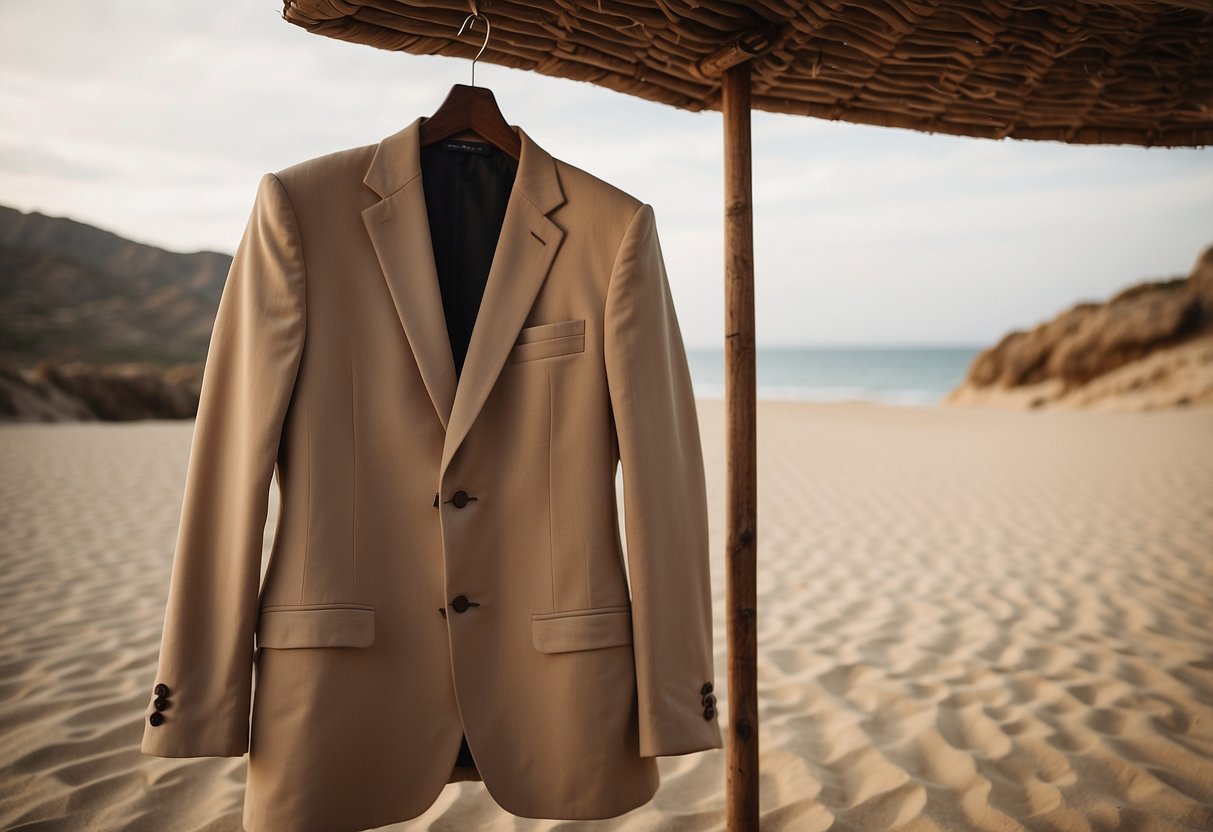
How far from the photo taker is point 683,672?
141 centimetres

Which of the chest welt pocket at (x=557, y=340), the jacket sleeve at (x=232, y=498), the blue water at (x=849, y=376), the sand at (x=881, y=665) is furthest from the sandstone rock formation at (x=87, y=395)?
the blue water at (x=849, y=376)

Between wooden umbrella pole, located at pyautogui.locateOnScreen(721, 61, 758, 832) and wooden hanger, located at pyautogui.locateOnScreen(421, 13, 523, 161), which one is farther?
wooden umbrella pole, located at pyautogui.locateOnScreen(721, 61, 758, 832)

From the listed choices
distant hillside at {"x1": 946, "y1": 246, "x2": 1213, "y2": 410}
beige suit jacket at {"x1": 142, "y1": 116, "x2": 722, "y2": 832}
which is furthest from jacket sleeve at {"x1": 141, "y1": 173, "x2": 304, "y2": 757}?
distant hillside at {"x1": 946, "y1": 246, "x2": 1213, "y2": 410}

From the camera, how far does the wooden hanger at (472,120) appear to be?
5.09 ft

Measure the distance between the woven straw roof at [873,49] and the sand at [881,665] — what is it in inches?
83.0

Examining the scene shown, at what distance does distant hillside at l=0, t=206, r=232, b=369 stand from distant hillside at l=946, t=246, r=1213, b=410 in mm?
27602

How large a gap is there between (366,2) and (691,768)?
2.46m

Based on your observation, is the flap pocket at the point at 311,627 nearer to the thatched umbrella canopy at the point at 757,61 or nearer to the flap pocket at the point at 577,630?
the flap pocket at the point at 577,630

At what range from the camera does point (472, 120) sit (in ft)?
5.15

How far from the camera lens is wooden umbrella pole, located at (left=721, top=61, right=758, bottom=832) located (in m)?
1.77

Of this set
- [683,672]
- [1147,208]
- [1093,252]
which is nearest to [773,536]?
[683,672]

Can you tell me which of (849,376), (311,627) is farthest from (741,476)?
(849,376)

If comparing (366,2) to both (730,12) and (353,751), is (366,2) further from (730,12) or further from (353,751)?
(353,751)

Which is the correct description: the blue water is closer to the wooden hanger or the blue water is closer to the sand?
the sand
